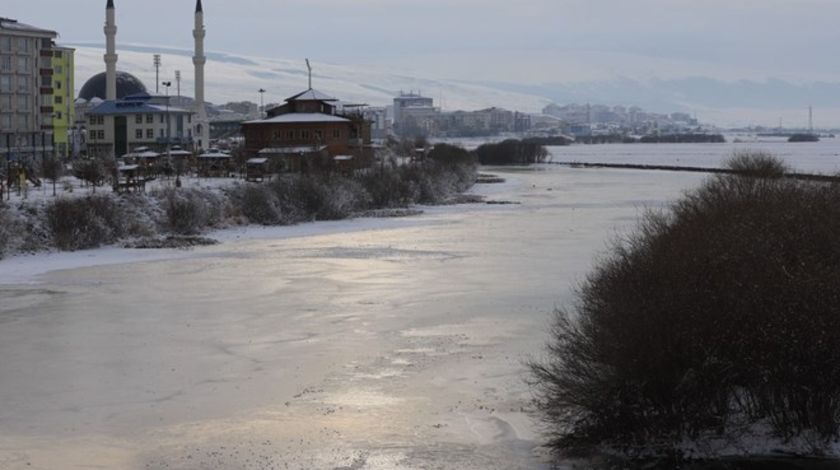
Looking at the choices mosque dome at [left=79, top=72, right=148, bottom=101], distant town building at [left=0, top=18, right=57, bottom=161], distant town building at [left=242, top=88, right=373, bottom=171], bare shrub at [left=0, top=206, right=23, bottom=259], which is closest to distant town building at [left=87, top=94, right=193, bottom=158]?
distant town building at [left=0, top=18, right=57, bottom=161]

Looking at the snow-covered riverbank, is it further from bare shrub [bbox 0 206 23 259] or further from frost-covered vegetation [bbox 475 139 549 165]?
frost-covered vegetation [bbox 475 139 549 165]

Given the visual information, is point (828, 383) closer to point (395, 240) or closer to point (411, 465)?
point (411, 465)

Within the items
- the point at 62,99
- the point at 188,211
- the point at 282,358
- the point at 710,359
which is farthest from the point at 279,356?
the point at 62,99

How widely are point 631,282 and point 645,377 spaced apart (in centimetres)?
160

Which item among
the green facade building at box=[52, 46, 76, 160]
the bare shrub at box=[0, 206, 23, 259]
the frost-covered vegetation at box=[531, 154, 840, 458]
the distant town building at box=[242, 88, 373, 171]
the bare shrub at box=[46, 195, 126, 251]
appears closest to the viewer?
the frost-covered vegetation at box=[531, 154, 840, 458]

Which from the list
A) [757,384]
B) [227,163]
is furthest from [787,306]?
[227,163]

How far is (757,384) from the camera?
12.4 m

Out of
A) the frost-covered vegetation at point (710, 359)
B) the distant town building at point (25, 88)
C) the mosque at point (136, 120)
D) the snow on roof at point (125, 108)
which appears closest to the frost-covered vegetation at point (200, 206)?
the frost-covered vegetation at point (710, 359)

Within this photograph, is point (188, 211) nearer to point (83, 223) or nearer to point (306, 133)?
point (83, 223)

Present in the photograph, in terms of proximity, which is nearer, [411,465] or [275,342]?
[411,465]

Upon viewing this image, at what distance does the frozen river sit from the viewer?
43.3 feet

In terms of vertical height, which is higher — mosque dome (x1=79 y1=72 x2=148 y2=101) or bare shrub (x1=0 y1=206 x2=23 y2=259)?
mosque dome (x1=79 y1=72 x2=148 y2=101)

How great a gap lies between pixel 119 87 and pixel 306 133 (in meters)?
56.0

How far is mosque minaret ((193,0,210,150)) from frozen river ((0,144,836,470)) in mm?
59144
